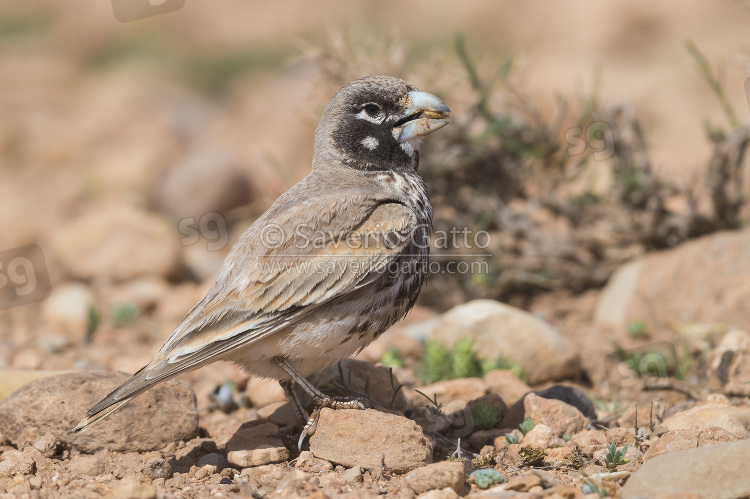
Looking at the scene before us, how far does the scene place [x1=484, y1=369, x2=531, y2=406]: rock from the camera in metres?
5.16

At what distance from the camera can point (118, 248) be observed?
8.55m

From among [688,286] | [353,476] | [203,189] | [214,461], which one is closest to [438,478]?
[353,476]

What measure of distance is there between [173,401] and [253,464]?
0.68m

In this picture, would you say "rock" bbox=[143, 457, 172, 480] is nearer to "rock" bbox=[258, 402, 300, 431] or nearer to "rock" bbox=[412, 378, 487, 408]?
"rock" bbox=[258, 402, 300, 431]

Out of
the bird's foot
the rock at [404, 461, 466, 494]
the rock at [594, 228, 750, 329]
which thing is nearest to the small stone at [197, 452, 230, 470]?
the bird's foot

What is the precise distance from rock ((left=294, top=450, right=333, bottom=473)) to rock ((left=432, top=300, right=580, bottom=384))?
1944 millimetres

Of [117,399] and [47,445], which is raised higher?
[117,399]

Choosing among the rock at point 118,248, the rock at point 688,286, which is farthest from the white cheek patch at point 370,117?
the rock at point 118,248

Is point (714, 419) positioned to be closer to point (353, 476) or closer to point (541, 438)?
point (541, 438)

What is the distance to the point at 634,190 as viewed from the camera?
274 inches

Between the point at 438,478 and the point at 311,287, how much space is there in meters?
1.17

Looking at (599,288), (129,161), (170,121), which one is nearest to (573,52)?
(170,121)

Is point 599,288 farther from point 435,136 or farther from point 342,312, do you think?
point 342,312

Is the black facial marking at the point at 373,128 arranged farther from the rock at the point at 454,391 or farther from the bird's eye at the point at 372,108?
the rock at the point at 454,391
